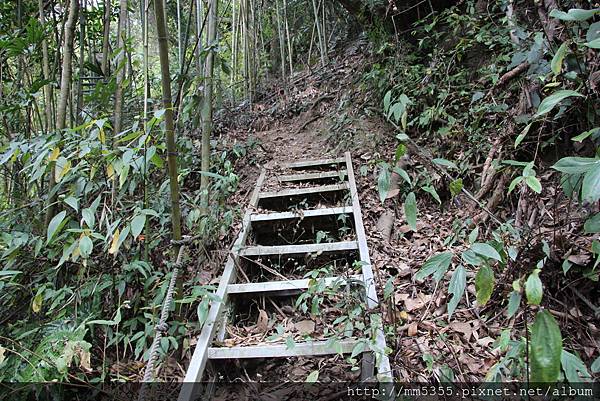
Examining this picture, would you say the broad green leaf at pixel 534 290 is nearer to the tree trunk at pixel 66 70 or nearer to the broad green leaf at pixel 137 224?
the broad green leaf at pixel 137 224

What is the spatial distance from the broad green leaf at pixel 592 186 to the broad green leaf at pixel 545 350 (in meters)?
0.32

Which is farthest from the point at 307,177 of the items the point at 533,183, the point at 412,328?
the point at 533,183

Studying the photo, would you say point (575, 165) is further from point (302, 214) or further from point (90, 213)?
point (302, 214)

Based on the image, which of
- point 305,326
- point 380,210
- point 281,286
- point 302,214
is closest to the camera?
point 305,326

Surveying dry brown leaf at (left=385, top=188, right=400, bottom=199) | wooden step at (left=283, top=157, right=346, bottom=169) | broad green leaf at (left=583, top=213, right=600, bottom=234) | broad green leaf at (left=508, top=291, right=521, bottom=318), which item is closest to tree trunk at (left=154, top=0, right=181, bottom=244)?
broad green leaf at (left=508, top=291, right=521, bottom=318)

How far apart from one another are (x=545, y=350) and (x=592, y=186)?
1.35ft

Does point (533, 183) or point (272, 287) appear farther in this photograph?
point (272, 287)

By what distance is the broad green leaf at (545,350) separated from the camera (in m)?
0.68

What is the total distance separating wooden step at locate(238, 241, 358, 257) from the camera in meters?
2.28

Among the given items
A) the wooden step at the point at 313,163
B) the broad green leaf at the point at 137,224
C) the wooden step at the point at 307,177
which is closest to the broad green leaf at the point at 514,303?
the broad green leaf at the point at 137,224

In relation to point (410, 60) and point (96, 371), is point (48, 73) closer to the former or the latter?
point (96, 371)

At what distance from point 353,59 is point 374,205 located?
364cm

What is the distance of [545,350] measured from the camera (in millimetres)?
698

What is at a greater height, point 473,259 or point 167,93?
point 167,93
